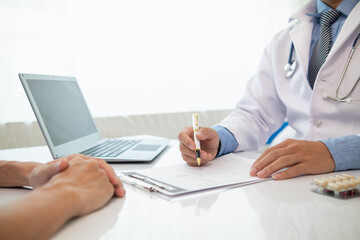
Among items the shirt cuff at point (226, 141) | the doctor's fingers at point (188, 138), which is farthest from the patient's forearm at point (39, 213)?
the shirt cuff at point (226, 141)

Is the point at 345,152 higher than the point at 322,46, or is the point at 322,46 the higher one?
the point at 322,46

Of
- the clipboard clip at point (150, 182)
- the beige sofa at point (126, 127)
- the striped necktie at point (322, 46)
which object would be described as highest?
the striped necktie at point (322, 46)

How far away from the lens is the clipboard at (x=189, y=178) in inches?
25.2

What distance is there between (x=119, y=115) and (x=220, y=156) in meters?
0.87

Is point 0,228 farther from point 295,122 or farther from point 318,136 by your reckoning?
point 295,122

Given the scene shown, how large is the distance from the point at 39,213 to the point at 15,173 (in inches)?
12.1

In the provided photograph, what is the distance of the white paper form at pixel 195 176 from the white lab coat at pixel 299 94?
0.90 feet

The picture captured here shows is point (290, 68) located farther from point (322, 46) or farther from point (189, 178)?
point (189, 178)

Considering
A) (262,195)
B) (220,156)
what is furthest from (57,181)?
(220,156)

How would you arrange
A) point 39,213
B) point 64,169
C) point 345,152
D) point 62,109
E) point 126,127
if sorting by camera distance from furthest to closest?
point 126,127, point 62,109, point 345,152, point 64,169, point 39,213

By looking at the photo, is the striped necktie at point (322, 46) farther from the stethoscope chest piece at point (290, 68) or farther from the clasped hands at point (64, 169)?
the clasped hands at point (64, 169)

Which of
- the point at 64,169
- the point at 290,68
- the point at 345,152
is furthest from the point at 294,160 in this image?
the point at 290,68

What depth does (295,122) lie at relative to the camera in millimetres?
1286

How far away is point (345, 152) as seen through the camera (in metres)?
0.78
